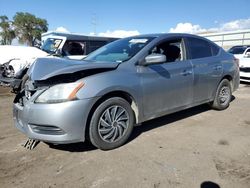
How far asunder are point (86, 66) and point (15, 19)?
5805 cm

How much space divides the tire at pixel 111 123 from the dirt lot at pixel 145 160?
0.46 feet

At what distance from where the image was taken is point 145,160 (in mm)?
3590

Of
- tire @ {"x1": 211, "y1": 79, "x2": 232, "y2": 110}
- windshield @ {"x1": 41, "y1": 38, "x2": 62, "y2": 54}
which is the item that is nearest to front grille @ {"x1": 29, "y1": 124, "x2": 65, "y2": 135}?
tire @ {"x1": 211, "y1": 79, "x2": 232, "y2": 110}

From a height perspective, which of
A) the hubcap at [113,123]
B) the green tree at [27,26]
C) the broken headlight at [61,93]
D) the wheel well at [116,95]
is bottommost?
the hubcap at [113,123]

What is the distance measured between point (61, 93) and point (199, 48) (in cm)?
313

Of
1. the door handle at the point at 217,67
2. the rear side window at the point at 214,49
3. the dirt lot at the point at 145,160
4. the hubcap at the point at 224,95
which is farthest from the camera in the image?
the hubcap at the point at 224,95

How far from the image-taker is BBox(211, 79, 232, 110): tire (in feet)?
19.4

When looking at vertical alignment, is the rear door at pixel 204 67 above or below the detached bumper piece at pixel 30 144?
above

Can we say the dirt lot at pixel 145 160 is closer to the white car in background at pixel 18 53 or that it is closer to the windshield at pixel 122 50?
the windshield at pixel 122 50

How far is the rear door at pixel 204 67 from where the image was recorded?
518 centimetres

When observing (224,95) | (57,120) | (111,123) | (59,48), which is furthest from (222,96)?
(59,48)

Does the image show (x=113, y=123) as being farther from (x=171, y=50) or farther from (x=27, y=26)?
(x=27, y=26)

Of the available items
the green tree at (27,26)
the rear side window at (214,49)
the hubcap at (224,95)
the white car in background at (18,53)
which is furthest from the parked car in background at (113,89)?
the green tree at (27,26)

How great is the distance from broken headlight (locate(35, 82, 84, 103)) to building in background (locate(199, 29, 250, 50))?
2770 cm
